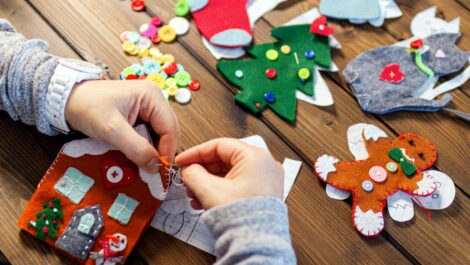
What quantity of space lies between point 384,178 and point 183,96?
1.48 feet

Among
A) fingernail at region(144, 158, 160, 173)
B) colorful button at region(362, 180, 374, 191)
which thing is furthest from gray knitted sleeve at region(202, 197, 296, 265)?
colorful button at region(362, 180, 374, 191)

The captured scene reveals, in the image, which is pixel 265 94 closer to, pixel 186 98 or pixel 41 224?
pixel 186 98

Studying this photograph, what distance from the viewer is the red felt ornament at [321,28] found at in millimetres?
1066

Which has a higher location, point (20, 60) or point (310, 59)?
point (20, 60)

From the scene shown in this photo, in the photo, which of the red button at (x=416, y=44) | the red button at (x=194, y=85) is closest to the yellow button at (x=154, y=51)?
the red button at (x=194, y=85)

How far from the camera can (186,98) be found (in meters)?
0.97

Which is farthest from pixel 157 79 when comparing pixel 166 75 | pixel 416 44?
pixel 416 44

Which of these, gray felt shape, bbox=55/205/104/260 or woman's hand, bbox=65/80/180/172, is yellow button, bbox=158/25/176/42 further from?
gray felt shape, bbox=55/205/104/260

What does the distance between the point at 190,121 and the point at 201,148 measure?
17 cm

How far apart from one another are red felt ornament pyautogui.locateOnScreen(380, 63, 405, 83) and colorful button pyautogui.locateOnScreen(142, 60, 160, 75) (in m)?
0.51

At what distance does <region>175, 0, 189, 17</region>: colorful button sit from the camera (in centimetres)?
107

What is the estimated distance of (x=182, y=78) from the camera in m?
0.98

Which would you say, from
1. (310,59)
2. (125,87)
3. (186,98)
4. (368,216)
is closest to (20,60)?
(125,87)

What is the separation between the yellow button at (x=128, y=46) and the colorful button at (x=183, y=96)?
0.15 m
